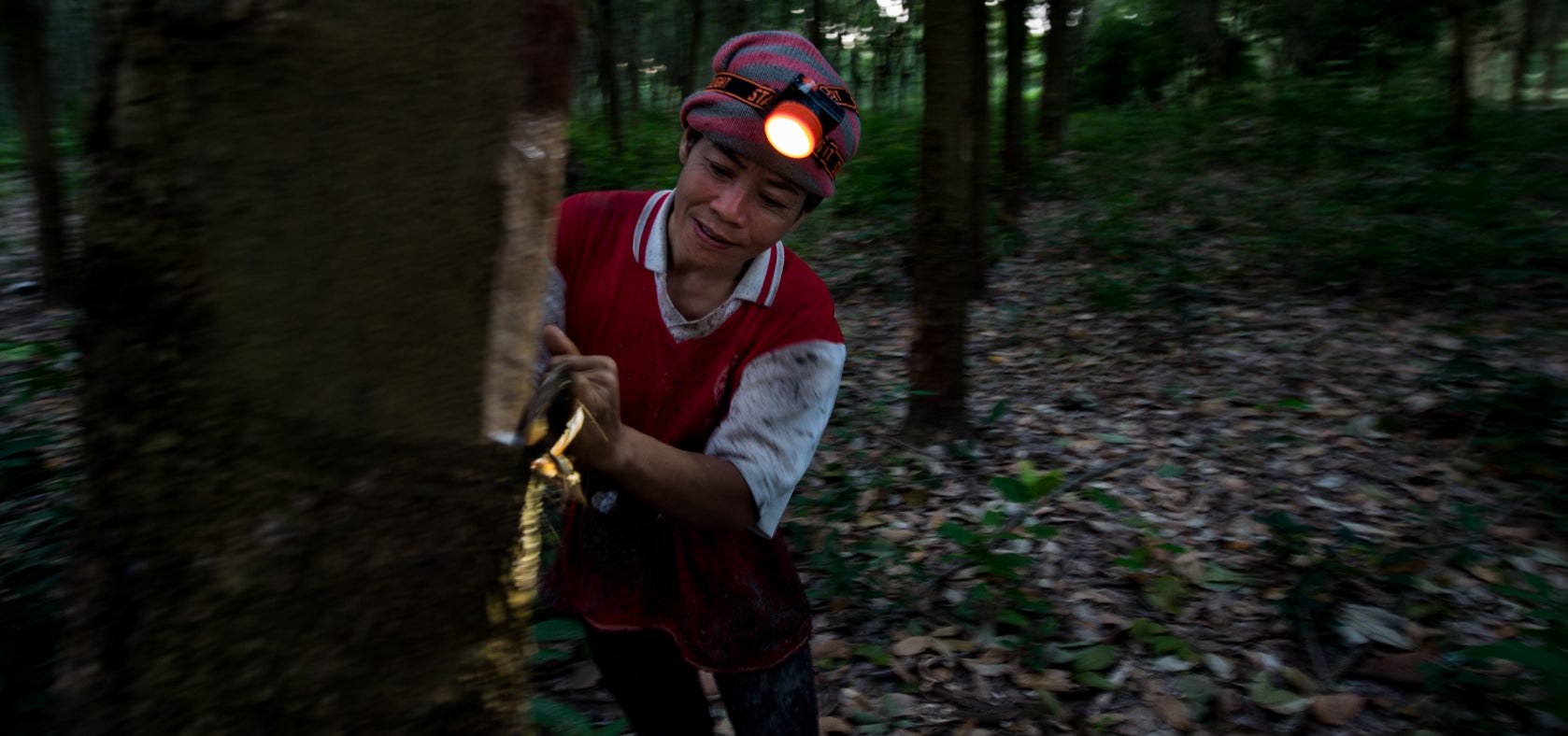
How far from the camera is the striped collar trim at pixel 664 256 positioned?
1.52 meters

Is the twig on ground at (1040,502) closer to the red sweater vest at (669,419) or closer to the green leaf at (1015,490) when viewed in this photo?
the green leaf at (1015,490)

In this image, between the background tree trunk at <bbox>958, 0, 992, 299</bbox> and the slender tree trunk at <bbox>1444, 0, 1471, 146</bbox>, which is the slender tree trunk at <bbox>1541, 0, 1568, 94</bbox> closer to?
the slender tree trunk at <bbox>1444, 0, 1471, 146</bbox>

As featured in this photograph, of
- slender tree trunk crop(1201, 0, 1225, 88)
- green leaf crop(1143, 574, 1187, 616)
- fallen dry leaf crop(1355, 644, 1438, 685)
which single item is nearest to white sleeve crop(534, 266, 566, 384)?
green leaf crop(1143, 574, 1187, 616)

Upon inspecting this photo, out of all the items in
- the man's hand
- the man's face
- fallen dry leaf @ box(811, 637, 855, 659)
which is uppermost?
the man's face

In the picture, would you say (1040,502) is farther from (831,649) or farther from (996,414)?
(831,649)

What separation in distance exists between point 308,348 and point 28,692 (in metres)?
1.89

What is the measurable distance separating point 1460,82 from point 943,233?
8.28 metres

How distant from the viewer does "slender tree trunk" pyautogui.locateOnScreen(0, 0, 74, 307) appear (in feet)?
16.6

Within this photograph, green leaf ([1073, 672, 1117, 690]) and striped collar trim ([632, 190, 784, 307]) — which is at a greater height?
striped collar trim ([632, 190, 784, 307])

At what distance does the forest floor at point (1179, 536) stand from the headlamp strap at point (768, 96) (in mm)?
1711

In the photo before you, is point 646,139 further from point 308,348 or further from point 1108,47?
point 308,348

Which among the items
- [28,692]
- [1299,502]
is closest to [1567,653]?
[1299,502]

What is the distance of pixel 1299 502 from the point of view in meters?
3.69

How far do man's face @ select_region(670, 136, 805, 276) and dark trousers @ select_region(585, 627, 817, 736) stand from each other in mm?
754
